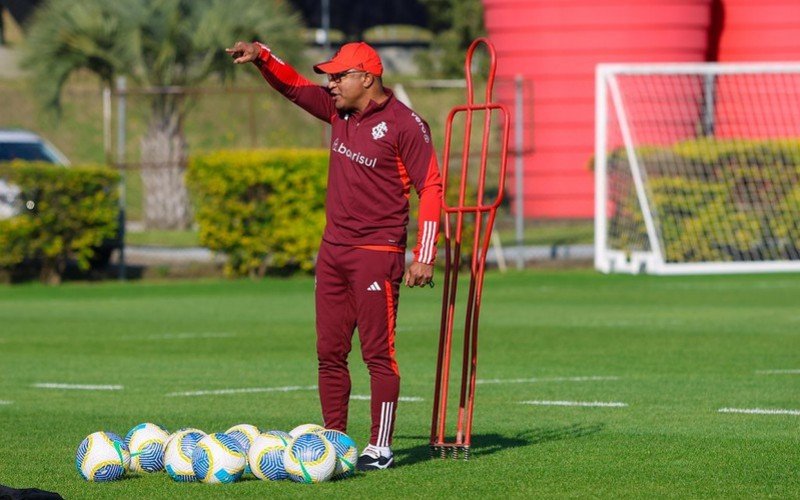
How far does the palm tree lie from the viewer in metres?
28.5

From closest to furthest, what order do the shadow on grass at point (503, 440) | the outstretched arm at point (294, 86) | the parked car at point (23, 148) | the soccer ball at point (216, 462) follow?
1. the soccer ball at point (216, 462)
2. the outstretched arm at point (294, 86)
3. the shadow on grass at point (503, 440)
4. the parked car at point (23, 148)

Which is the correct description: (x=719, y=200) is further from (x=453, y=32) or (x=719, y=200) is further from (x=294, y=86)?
(x=453, y=32)

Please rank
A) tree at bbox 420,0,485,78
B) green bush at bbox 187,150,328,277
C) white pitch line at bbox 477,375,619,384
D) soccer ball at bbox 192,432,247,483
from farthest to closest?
tree at bbox 420,0,485,78, green bush at bbox 187,150,328,277, white pitch line at bbox 477,375,619,384, soccer ball at bbox 192,432,247,483

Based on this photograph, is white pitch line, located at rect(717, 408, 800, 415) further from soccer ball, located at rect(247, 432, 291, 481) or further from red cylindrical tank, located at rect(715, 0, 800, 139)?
red cylindrical tank, located at rect(715, 0, 800, 139)

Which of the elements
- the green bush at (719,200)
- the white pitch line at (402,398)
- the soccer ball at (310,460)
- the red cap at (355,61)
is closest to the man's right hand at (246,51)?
the red cap at (355,61)

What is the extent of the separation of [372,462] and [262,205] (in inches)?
607

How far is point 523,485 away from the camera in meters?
7.34

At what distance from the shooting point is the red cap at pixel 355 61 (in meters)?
7.82

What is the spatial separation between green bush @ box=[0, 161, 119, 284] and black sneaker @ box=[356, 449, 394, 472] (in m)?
15.0

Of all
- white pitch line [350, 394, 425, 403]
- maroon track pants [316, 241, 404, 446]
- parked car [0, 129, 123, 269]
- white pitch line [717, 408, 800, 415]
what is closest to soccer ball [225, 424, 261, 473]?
maroon track pants [316, 241, 404, 446]

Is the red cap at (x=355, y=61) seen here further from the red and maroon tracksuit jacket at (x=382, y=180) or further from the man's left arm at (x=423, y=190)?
the man's left arm at (x=423, y=190)

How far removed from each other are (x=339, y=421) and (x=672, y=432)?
2088 mm

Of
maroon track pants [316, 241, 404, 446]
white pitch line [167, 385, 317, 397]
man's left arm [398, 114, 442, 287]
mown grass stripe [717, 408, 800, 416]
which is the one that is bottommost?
white pitch line [167, 385, 317, 397]

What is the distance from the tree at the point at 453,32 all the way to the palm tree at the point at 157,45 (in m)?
20.4
